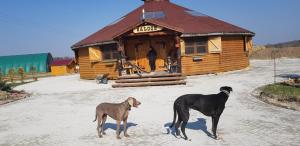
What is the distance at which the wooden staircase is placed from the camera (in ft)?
58.3

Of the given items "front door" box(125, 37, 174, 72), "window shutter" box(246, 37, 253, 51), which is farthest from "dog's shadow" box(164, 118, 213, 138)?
"window shutter" box(246, 37, 253, 51)

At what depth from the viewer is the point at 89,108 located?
12.8 m

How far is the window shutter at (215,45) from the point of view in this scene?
70.6 ft

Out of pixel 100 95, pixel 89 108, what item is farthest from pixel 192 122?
pixel 100 95

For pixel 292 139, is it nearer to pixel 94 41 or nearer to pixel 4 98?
pixel 4 98

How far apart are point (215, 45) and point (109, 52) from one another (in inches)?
292

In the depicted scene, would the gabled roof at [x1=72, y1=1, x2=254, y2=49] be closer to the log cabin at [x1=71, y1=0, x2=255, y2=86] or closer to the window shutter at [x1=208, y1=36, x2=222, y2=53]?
the log cabin at [x1=71, y1=0, x2=255, y2=86]

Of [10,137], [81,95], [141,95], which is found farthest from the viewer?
[81,95]

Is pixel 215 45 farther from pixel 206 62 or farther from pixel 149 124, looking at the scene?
pixel 149 124

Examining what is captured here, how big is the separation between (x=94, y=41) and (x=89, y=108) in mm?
11128

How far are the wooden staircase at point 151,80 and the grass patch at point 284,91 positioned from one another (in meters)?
4.91

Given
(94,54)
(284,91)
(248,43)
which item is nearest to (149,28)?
(94,54)

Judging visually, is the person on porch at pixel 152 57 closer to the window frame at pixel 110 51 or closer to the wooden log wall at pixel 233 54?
the window frame at pixel 110 51

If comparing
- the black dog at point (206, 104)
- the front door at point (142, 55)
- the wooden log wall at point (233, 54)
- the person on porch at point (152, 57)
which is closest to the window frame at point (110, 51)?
the front door at point (142, 55)
